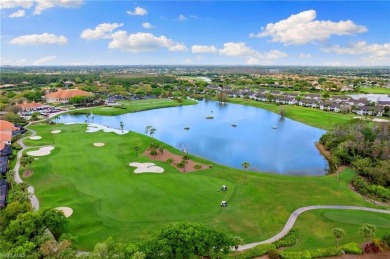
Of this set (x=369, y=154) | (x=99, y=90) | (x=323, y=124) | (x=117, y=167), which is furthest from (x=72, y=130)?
(x=99, y=90)

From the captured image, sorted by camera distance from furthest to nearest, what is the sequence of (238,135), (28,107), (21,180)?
(28,107), (238,135), (21,180)

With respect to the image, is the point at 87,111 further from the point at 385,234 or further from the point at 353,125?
the point at 385,234

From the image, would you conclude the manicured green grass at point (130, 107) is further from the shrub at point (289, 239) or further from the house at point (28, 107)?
the shrub at point (289, 239)

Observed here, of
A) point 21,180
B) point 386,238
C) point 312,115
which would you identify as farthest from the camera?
point 312,115

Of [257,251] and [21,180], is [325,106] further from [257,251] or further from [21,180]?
[21,180]

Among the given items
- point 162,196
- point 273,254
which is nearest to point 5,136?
point 162,196

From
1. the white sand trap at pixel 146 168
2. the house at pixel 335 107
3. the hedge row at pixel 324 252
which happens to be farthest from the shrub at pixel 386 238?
the house at pixel 335 107
